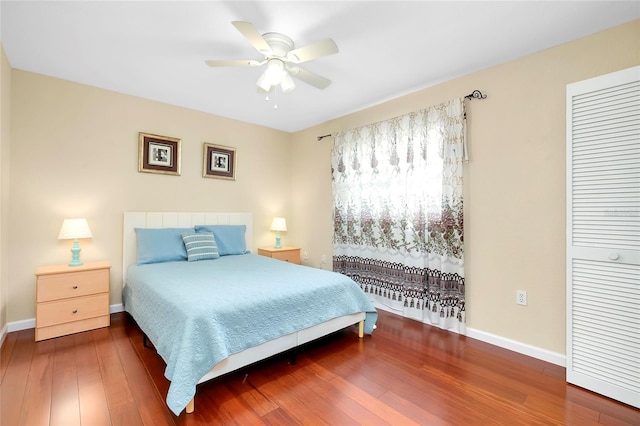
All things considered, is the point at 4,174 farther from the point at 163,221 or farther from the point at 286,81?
the point at 286,81

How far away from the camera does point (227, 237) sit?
3.74 metres

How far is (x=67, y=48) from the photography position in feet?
7.73

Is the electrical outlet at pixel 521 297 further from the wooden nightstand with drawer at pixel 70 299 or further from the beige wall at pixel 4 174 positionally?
the beige wall at pixel 4 174

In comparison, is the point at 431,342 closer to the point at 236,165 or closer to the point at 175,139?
the point at 236,165

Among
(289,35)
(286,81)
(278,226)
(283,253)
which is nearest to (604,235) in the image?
(286,81)

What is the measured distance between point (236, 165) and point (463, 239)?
10.2ft

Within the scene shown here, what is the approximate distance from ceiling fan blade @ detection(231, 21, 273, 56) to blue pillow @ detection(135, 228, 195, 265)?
7.52 feet

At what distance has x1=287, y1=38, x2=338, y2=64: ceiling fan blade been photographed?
182 centimetres

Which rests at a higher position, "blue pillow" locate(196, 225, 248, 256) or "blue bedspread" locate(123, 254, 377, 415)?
"blue pillow" locate(196, 225, 248, 256)

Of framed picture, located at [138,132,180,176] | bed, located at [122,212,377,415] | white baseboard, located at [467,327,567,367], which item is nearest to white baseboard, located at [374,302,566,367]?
white baseboard, located at [467,327,567,367]

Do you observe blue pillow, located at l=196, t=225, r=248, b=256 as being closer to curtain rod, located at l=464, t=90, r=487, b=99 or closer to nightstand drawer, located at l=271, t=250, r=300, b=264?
nightstand drawer, located at l=271, t=250, r=300, b=264

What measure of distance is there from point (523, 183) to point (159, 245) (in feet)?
11.8

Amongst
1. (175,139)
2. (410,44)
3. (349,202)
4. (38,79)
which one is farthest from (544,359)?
(38,79)

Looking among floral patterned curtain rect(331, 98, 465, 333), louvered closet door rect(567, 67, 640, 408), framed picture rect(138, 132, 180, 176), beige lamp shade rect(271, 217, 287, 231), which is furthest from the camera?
beige lamp shade rect(271, 217, 287, 231)
